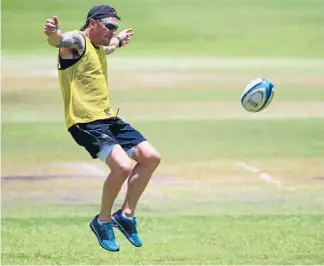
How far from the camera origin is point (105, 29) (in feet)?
35.8

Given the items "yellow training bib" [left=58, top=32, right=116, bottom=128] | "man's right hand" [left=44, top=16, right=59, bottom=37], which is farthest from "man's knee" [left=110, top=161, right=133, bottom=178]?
"man's right hand" [left=44, top=16, right=59, bottom=37]

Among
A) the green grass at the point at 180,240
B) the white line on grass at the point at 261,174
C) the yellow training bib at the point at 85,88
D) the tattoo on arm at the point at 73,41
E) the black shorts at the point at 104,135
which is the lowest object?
the white line on grass at the point at 261,174

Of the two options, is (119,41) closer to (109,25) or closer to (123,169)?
(109,25)

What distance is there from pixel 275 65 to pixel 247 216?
1236 cm

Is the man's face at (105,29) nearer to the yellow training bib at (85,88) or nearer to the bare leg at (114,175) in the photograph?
the yellow training bib at (85,88)

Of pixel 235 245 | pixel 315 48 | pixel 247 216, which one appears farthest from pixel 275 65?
pixel 235 245

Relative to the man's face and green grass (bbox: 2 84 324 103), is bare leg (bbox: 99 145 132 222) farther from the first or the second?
green grass (bbox: 2 84 324 103)

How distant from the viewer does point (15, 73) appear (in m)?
26.7

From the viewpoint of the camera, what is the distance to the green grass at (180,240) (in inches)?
531

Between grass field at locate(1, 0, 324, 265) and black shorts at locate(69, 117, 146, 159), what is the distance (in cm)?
258

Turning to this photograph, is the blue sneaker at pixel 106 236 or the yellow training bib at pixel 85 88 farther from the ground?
the yellow training bib at pixel 85 88

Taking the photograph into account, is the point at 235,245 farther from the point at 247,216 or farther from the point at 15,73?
the point at 15,73

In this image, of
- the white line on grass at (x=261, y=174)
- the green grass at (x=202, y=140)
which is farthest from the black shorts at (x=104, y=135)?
the green grass at (x=202, y=140)

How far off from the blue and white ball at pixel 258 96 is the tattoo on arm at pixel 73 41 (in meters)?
1.98
